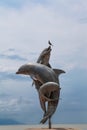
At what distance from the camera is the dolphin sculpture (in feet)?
47.1

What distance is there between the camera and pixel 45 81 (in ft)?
48.2

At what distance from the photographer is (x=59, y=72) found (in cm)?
1548

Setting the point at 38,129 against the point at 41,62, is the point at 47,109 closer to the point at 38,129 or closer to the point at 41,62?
the point at 38,129

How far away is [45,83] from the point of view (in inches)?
571

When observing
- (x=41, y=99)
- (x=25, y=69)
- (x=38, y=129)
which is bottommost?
(x=38, y=129)

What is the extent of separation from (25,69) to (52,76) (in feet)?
3.44

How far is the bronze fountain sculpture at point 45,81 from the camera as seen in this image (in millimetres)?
14383

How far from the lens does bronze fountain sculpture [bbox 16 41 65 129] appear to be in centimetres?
1438

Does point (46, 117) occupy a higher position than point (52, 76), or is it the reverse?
point (52, 76)

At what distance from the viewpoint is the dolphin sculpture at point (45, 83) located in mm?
14367

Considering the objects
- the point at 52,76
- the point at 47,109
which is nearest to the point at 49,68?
the point at 52,76

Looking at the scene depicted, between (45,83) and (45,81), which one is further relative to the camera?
(45,81)

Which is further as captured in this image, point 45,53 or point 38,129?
point 45,53

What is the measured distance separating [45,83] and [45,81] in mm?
191
